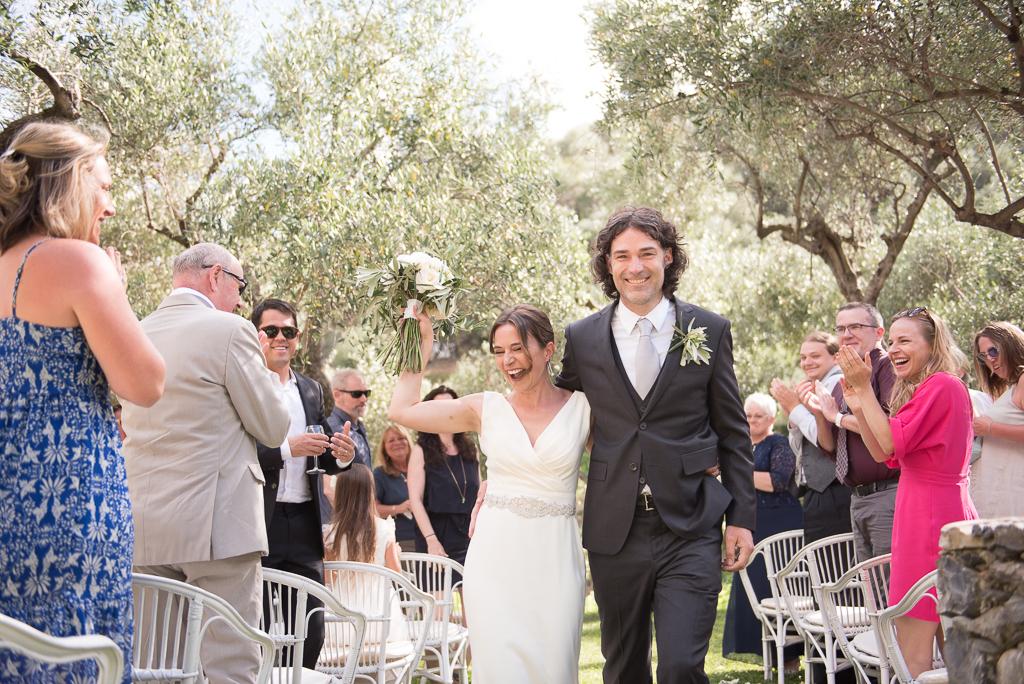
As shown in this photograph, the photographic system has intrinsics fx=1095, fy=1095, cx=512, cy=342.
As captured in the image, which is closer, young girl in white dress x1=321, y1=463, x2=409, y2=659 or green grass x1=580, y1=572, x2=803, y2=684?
young girl in white dress x1=321, y1=463, x2=409, y2=659

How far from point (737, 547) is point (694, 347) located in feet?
2.74

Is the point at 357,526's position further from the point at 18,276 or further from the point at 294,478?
the point at 18,276

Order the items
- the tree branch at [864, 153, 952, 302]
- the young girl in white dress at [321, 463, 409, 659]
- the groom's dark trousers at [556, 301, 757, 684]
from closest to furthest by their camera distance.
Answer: the groom's dark trousers at [556, 301, 757, 684] < the young girl in white dress at [321, 463, 409, 659] < the tree branch at [864, 153, 952, 302]

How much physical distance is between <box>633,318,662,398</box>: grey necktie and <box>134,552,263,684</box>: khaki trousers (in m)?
1.69

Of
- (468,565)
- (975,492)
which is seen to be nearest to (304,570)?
(468,565)

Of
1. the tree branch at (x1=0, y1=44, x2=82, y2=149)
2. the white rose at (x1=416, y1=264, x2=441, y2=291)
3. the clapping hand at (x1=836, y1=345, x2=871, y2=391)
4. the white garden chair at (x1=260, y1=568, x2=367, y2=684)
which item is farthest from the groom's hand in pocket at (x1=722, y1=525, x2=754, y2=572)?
the tree branch at (x1=0, y1=44, x2=82, y2=149)

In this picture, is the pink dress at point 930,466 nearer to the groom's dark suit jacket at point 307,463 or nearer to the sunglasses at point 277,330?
the groom's dark suit jacket at point 307,463

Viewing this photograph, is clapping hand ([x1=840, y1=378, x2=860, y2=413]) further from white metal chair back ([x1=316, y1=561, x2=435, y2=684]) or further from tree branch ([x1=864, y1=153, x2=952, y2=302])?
tree branch ([x1=864, y1=153, x2=952, y2=302])

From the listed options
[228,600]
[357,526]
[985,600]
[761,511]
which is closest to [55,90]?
[357,526]

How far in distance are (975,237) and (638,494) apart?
37.2ft

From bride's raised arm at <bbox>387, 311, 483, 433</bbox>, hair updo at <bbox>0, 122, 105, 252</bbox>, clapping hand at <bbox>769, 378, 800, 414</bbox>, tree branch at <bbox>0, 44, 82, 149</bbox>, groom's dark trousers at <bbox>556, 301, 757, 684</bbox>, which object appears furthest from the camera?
tree branch at <bbox>0, 44, 82, 149</bbox>

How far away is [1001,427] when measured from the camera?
625 centimetres

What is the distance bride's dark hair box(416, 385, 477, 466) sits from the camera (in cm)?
871

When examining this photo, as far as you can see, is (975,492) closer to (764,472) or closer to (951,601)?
(764,472)
